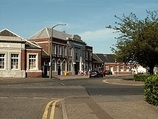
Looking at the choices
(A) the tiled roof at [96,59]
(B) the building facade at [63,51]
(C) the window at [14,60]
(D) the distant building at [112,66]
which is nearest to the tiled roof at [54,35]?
(B) the building facade at [63,51]

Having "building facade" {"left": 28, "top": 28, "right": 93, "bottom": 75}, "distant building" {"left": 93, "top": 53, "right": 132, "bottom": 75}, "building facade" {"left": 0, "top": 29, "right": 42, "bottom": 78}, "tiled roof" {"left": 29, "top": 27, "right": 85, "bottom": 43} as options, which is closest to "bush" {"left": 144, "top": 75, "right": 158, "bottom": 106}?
"building facade" {"left": 0, "top": 29, "right": 42, "bottom": 78}

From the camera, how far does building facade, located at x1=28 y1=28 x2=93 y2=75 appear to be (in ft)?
242

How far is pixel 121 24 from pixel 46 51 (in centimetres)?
3444

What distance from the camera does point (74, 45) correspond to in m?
84.6

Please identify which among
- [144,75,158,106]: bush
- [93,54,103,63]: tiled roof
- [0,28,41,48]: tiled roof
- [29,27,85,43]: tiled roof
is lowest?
[144,75,158,106]: bush

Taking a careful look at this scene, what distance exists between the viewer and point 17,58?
5491cm

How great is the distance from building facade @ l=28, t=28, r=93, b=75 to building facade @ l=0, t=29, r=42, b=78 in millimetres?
11288

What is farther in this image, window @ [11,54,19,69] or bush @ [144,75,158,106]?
window @ [11,54,19,69]

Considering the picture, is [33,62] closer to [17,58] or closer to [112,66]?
[17,58]

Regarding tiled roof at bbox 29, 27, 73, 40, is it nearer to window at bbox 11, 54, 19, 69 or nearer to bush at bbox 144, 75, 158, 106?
window at bbox 11, 54, 19, 69

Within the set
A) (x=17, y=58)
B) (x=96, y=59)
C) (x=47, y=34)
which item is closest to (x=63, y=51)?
(x=47, y=34)

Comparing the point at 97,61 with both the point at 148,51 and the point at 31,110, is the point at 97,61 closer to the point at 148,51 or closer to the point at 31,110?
the point at 148,51

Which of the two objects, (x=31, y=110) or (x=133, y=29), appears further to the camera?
(x=133, y=29)

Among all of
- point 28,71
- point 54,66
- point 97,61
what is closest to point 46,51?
point 54,66
